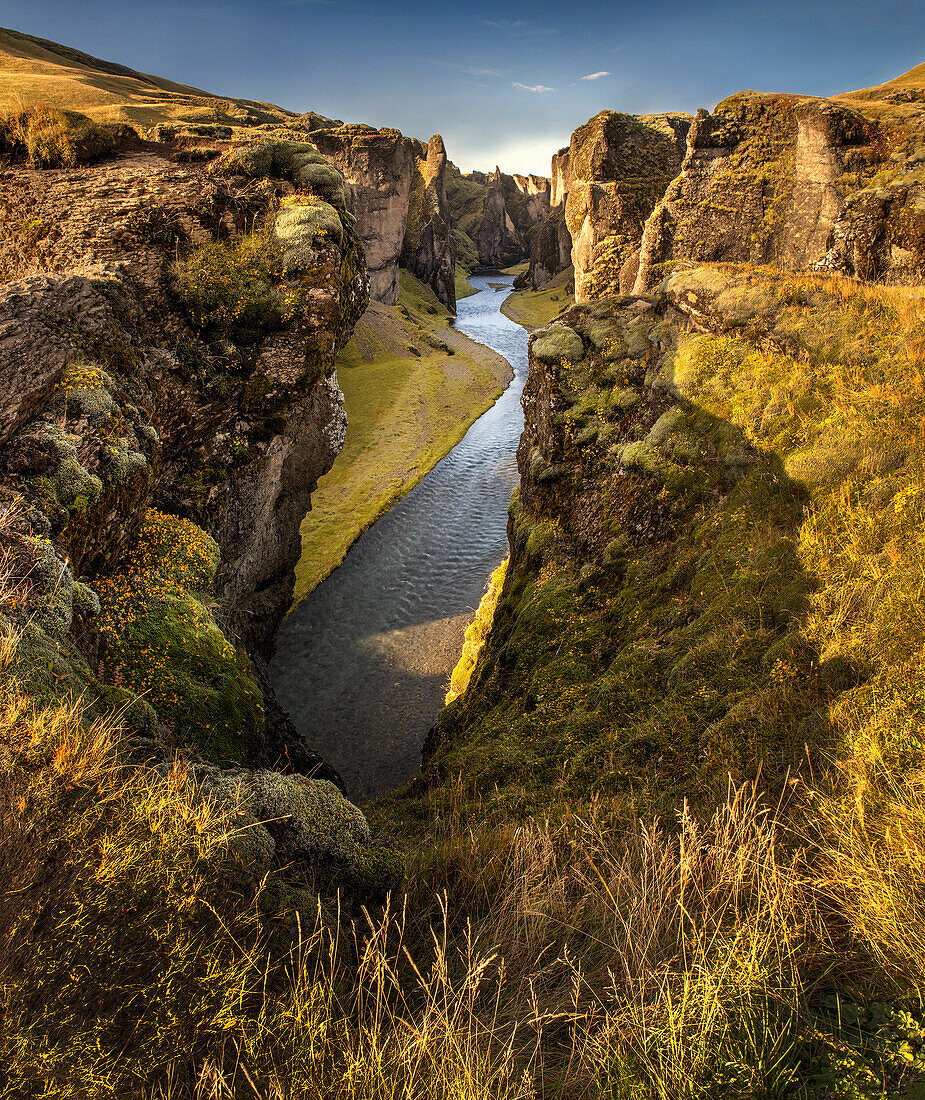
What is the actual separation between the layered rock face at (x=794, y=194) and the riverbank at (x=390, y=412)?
18.0 metres

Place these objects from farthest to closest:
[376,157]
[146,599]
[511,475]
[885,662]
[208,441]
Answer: [376,157] < [511,475] < [208,441] < [146,599] < [885,662]

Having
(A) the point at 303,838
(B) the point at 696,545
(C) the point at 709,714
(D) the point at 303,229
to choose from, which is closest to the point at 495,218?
(D) the point at 303,229

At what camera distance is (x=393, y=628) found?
73.5 ft

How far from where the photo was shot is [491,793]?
9.22m

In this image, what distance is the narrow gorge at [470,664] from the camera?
3.12 metres

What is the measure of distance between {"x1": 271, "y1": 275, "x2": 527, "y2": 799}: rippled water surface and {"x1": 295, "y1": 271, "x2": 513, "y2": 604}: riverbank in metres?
1.39

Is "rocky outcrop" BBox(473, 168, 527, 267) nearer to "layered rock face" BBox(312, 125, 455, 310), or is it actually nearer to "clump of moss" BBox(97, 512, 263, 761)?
"layered rock face" BBox(312, 125, 455, 310)

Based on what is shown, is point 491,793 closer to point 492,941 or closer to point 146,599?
point 492,941

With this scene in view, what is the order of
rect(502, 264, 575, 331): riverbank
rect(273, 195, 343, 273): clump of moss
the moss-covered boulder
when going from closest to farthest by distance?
the moss-covered boulder < rect(273, 195, 343, 273): clump of moss < rect(502, 264, 575, 331): riverbank

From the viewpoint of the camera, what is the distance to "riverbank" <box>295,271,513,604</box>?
98.5ft

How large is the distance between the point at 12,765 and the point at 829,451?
10485 millimetres

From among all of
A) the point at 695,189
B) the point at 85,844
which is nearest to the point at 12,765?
the point at 85,844

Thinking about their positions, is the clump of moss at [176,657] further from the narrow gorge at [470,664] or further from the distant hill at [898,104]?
the distant hill at [898,104]

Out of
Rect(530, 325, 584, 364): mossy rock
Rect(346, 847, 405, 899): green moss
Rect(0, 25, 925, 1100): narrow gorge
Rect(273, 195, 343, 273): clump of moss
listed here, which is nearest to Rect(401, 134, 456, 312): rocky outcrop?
Rect(0, 25, 925, 1100): narrow gorge
